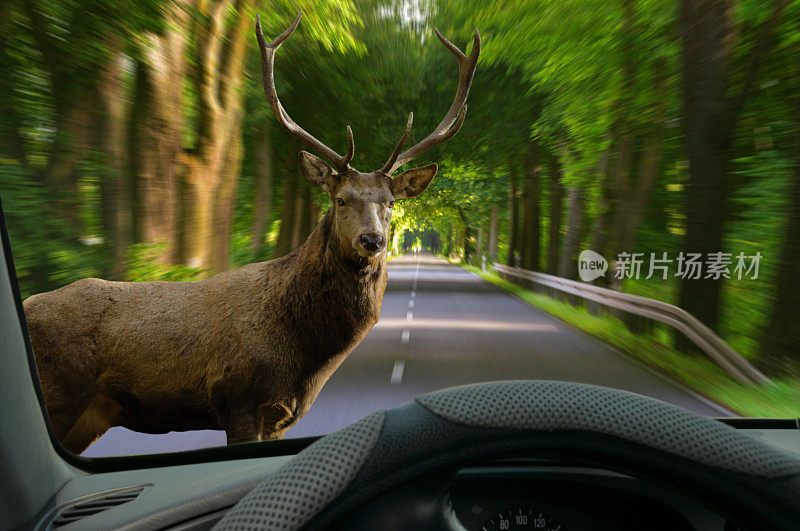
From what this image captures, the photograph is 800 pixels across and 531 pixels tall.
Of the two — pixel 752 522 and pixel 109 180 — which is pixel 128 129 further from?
pixel 752 522

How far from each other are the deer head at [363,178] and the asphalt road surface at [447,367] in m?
1.21

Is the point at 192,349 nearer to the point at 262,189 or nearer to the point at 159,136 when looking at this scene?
the point at 159,136

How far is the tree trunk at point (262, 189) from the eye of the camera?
1059 cm

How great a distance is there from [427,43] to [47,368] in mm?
3826

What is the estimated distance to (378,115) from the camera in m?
7.70

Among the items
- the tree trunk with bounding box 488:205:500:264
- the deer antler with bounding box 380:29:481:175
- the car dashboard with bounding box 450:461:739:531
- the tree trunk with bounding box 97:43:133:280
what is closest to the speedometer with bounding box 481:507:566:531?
the car dashboard with bounding box 450:461:739:531

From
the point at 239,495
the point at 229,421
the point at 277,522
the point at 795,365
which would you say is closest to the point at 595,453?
the point at 277,522

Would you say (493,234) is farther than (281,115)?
Yes

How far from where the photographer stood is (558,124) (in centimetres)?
912

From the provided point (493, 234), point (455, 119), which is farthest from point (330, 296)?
point (493, 234)

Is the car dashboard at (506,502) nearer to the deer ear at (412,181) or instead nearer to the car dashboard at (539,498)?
the car dashboard at (539,498)

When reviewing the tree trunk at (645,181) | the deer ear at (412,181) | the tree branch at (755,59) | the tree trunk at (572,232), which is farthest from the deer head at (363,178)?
the tree trunk at (572,232)

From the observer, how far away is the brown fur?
2647mm

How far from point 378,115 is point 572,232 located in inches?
361
